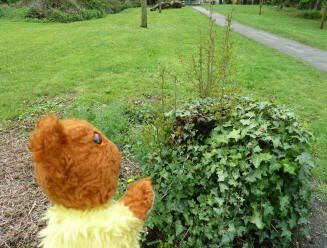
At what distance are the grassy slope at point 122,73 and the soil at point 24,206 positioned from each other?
2.42ft

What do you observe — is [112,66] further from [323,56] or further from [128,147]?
[323,56]

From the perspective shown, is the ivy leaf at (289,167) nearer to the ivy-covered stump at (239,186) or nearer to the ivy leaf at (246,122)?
the ivy-covered stump at (239,186)

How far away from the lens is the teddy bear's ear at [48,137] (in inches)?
42.5

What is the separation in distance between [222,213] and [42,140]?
178 cm

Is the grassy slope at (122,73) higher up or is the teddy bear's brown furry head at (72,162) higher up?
the teddy bear's brown furry head at (72,162)

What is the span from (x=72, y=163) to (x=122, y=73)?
6362 mm

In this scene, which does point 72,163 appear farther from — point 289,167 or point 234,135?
point 289,167

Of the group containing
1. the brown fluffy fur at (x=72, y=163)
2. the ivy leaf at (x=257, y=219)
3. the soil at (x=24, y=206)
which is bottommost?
the soil at (x=24, y=206)

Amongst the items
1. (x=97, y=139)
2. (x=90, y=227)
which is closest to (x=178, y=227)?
(x=90, y=227)

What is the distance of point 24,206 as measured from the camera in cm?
280

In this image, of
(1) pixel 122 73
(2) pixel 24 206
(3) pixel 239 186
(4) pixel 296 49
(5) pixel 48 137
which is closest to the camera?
(5) pixel 48 137

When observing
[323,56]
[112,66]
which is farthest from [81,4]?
[323,56]

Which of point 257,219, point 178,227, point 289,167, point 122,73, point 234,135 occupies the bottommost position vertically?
point 178,227

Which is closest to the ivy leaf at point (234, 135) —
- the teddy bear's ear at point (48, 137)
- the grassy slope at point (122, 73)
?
the grassy slope at point (122, 73)
